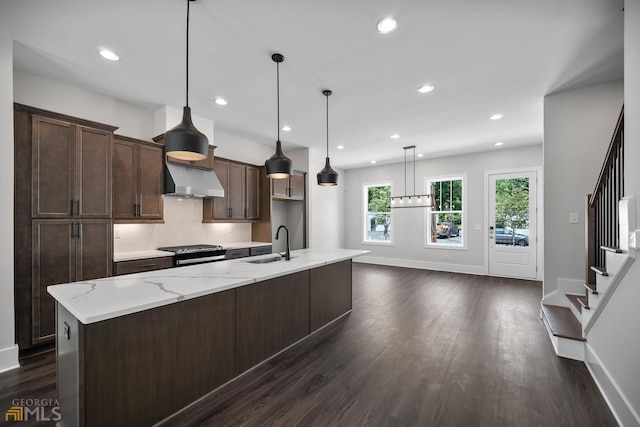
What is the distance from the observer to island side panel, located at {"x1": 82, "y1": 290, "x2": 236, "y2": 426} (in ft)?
4.81

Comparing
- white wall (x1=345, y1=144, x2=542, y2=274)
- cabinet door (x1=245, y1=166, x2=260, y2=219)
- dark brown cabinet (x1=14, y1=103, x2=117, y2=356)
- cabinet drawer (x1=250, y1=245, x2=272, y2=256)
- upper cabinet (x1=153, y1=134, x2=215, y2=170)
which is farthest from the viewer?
white wall (x1=345, y1=144, x2=542, y2=274)

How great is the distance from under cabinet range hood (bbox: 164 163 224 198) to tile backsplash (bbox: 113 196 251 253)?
0.45 metres

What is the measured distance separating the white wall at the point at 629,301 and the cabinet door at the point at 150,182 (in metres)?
4.74

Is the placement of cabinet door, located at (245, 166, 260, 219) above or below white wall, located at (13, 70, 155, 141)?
below

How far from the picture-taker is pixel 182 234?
4422 millimetres

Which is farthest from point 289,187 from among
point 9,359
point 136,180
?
point 9,359

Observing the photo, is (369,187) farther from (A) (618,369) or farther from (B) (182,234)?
(A) (618,369)

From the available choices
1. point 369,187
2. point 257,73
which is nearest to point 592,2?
point 257,73

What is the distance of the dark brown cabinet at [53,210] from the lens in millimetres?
2562

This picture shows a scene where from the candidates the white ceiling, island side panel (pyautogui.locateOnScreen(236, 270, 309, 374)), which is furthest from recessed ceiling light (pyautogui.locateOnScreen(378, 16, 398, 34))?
island side panel (pyautogui.locateOnScreen(236, 270, 309, 374))

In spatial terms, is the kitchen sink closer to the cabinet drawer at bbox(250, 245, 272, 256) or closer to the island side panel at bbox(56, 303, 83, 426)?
the island side panel at bbox(56, 303, 83, 426)

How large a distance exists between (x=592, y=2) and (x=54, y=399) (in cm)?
492

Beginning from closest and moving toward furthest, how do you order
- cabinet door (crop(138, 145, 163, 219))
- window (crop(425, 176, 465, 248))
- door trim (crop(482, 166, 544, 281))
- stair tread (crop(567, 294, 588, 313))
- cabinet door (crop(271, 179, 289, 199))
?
stair tread (crop(567, 294, 588, 313)) → cabinet door (crop(138, 145, 163, 219)) → cabinet door (crop(271, 179, 289, 199)) → door trim (crop(482, 166, 544, 281)) → window (crop(425, 176, 465, 248))

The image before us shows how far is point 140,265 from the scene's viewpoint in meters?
3.35
